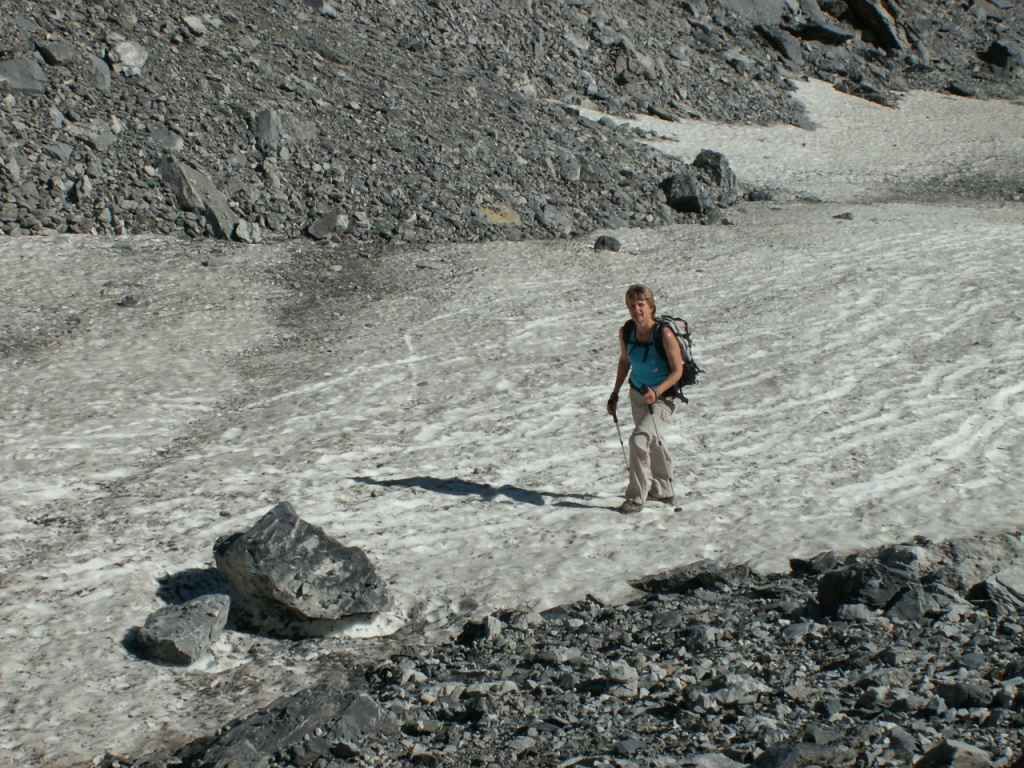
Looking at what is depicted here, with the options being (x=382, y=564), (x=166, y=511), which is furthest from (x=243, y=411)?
(x=382, y=564)

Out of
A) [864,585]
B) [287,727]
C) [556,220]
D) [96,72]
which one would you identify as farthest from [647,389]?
[96,72]

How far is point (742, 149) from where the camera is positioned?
93.5ft

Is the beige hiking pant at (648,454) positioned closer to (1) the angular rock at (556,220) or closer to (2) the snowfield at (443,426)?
(2) the snowfield at (443,426)

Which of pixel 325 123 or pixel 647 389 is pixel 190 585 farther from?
pixel 325 123

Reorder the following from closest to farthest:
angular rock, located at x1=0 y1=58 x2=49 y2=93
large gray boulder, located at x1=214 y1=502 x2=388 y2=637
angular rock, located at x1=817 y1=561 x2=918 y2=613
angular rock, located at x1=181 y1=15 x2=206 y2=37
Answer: angular rock, located at x1=817 y1=561 x2=918 y2=613
large gray boulder, located at x1=214 y1=502 x2=388 y2=637
angular rock, located at x1=0 y1=58 x2=49 y2=93
angular rock, located at x1=181 y1=15 x2=206 y2=37

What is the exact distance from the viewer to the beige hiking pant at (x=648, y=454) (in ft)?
28.6

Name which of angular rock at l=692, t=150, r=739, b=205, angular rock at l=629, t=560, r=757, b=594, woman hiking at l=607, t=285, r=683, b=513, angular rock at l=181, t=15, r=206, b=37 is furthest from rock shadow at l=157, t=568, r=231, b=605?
angular rock at l=181, t=15, r=206, b=37

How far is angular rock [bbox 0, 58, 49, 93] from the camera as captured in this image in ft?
62.6

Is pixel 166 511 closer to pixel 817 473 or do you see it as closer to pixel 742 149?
pixel 817 473

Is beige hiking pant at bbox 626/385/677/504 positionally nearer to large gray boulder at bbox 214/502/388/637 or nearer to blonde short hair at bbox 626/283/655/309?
blonde short hair at bbox 626/283/655/309

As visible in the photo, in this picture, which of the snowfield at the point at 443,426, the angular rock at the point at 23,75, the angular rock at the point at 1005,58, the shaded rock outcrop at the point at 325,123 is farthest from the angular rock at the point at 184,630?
the angular rock at the point at 1005,58

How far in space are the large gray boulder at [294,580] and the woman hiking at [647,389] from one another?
258cm

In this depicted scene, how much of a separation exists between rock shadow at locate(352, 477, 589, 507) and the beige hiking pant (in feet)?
2.13

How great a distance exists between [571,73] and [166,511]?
24.5 m
